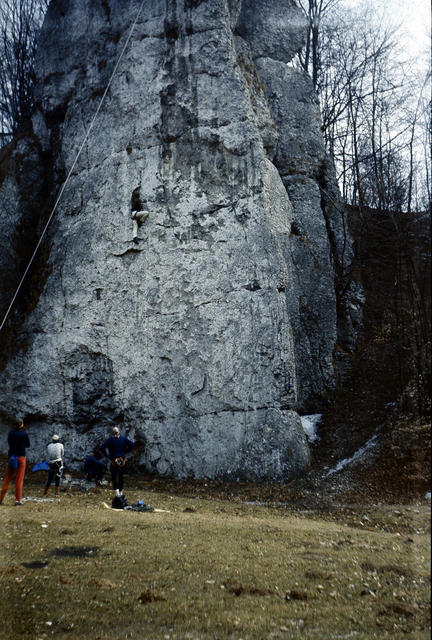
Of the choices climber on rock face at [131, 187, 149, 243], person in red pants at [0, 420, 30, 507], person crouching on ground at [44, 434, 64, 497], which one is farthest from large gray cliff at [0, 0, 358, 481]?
person in red pants at [0, 420, 30, 507]

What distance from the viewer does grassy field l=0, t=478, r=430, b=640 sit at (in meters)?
1.09

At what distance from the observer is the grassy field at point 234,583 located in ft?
3.57

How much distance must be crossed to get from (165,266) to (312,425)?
10.6 feet

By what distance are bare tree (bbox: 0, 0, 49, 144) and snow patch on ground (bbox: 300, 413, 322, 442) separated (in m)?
7.75

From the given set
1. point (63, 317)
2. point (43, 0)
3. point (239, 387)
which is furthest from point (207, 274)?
point (43, 0)

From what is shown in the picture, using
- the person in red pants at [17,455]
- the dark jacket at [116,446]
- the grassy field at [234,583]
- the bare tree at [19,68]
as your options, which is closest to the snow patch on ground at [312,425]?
the dark jacket at [116,446]

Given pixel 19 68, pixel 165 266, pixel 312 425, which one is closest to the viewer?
pixel 165 266

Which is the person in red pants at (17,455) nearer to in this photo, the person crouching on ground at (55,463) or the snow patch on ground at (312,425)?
the person crouching on ground at (55,463)

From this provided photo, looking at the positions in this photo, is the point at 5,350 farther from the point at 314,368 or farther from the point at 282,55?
the point at 282,55

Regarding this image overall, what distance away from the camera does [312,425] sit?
824 centimetres

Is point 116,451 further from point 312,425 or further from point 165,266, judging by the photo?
point 312,425

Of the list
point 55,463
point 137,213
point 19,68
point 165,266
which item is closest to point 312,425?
point 165,266

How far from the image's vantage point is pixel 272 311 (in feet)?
23.9

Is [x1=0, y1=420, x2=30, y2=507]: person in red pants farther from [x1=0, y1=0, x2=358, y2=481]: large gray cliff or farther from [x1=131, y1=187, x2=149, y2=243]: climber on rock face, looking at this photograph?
[x1=131, y1=187, x2=149, y2=243]: climber on rock face
